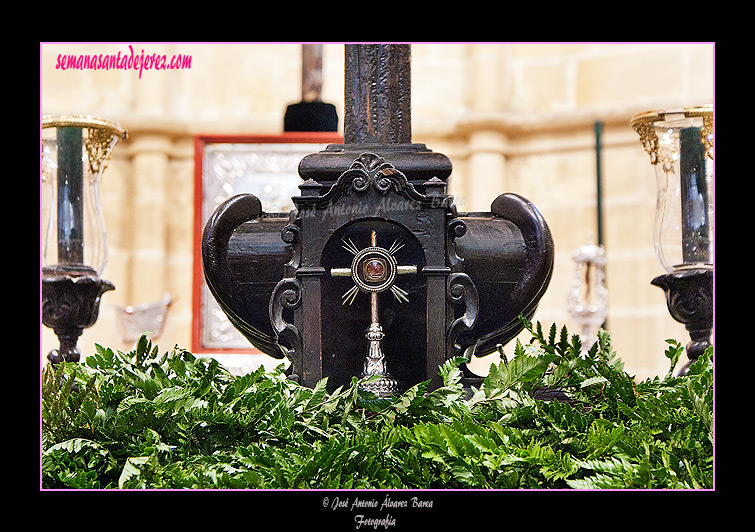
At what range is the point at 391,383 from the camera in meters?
1.37

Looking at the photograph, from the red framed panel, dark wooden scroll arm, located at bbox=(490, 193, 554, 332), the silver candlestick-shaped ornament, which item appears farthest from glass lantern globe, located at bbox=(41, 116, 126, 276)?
the silver candlestick-shaped ornament

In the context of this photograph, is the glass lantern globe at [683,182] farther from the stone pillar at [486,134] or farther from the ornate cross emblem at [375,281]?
the stone pillar at [486,134]

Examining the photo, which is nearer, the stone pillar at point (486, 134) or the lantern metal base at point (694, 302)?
the lantern metal base at point (694, 302)

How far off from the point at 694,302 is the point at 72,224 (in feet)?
3.38

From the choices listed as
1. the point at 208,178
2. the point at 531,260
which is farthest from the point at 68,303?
the point at 208,178

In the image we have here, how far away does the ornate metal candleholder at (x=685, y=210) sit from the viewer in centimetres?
177

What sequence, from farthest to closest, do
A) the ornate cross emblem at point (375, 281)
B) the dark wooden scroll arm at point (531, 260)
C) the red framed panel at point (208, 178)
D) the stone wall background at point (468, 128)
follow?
the stone wall background at point (468, 128), the red framed panel at point (208, 178), the dark wooden scroll arm at point (531, 260), the ornate cross emblem at point (375, 281)

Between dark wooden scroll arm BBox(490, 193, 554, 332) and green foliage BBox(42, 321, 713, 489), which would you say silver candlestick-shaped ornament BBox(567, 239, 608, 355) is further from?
green foliage BBox(42, 321, 713, 489)

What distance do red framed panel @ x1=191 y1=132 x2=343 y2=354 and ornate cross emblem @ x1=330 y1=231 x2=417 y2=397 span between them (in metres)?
1.09

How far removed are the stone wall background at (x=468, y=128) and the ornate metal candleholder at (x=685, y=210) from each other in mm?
1354

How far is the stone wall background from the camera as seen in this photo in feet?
10.7

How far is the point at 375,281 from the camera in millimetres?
1396

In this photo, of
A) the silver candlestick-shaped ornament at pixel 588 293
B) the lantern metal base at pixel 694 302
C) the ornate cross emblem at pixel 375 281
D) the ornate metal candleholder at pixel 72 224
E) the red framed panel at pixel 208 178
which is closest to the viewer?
the ornate cross emblem at pixel 375 281

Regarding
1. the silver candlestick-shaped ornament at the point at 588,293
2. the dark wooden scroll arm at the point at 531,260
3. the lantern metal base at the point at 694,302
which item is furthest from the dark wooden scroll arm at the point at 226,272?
the silver candlestick-shaped ornament at the point at 588,293
